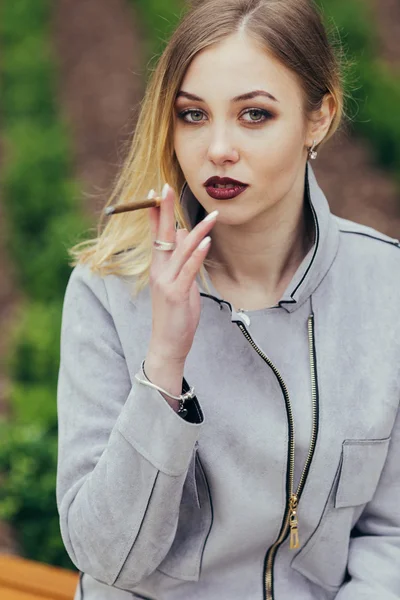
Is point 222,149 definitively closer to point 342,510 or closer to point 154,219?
point 154,219

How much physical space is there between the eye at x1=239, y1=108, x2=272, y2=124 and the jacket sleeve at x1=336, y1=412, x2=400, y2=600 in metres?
0.73

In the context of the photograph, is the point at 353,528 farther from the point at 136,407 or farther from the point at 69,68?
the point at 69,68

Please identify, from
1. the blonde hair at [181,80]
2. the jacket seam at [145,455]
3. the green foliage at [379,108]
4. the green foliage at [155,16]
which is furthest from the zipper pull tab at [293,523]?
the green foliage at [155,16]

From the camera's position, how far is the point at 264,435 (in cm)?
212

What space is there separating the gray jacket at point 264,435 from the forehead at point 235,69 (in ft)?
1.01

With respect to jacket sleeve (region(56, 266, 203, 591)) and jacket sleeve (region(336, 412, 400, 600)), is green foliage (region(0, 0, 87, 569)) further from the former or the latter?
jacket sleeve (region(336, 412, 400, 600))

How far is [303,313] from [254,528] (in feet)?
1.55

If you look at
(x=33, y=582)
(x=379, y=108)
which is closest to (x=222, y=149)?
(x=33, y=582)

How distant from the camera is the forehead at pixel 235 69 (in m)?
1.99

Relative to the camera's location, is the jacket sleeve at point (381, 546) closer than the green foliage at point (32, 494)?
Yes

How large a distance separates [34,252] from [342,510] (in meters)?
3.94

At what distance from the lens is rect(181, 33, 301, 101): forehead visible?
6.53 ft

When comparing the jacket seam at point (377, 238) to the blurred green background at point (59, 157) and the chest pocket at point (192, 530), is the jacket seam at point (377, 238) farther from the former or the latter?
the chest pocket at point (192, 530)

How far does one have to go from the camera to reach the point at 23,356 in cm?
449
